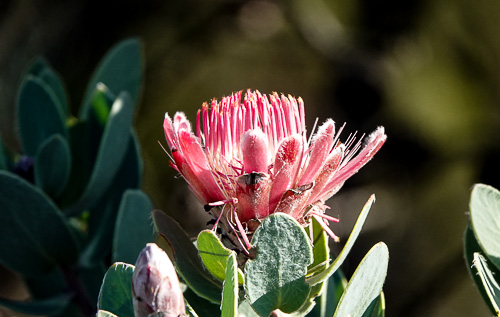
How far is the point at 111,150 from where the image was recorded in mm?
1070

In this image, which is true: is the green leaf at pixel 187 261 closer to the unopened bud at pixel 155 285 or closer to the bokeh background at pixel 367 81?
the unopened bud at pixel 155 285

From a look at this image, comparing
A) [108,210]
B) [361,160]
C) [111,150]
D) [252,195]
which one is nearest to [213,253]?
[252,195]

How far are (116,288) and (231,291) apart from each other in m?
0.17

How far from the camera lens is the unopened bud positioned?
1.91ft

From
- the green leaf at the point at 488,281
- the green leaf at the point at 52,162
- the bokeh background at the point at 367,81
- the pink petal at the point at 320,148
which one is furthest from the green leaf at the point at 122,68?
the bokeh background at the point at 367,81

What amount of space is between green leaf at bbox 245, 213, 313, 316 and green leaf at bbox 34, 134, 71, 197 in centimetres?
57

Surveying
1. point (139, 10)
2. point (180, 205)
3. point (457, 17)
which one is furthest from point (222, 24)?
point (457, 17)

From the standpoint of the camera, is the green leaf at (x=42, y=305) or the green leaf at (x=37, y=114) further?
the green leaf at (x=37, y=114)

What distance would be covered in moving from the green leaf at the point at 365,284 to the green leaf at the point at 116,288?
22cm

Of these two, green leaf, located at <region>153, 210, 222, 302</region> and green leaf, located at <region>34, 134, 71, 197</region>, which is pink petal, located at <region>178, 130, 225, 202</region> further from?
green leaf, located at <region>34, 134, 71, 197</region>

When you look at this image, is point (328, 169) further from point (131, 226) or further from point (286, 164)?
point (131, 226)

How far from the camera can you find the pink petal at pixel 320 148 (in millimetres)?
675

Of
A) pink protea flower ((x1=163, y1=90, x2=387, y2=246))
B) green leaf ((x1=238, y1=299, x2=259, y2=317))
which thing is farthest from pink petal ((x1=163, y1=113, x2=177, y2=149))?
green leaf ((x1=238, y1=299, x2=259, y2=317))

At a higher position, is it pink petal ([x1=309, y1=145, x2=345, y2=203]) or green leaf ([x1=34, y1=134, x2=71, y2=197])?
pink petal ([x1=309, y1=145, x2=345, y2=203])
